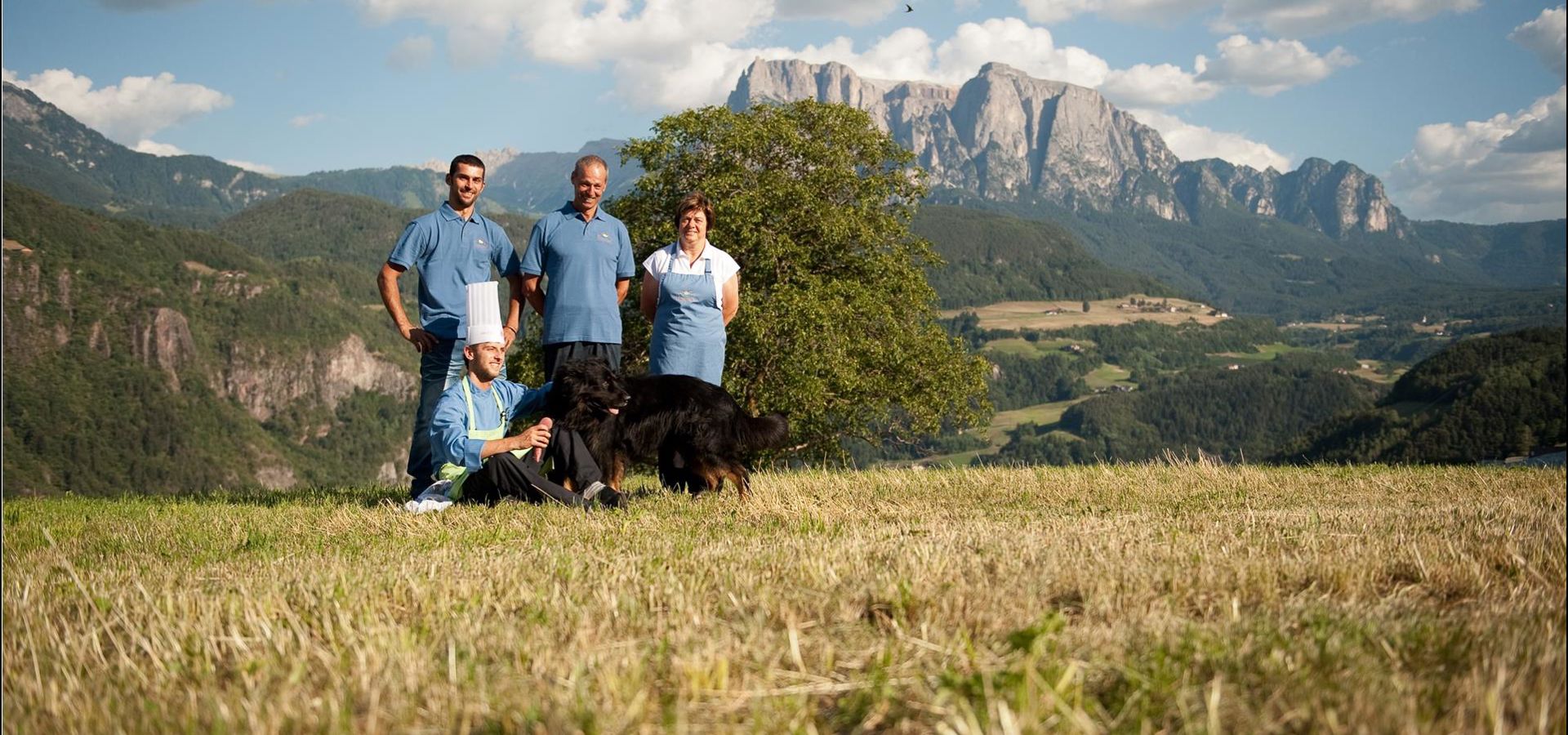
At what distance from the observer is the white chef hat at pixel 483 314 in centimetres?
749

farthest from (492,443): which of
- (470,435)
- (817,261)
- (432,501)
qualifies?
(817,261)

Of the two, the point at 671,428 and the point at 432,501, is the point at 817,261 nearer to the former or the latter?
the point at 671,428

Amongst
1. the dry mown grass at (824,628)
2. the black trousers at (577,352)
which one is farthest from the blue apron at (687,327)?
the dry mown grass at (824,628)

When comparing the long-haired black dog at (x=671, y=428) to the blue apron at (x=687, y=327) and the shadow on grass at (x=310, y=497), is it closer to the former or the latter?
the blue apron at (x=687, y=327)

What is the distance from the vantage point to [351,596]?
3.86 meters

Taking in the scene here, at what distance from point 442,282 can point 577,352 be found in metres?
1.26

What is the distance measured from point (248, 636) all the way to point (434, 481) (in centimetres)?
504

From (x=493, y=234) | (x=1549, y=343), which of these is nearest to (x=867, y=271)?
(x=493, y=234)

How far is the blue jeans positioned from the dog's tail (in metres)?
2.04

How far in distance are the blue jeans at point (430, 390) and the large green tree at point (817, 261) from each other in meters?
11.9

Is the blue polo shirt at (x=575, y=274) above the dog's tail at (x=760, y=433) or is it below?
above

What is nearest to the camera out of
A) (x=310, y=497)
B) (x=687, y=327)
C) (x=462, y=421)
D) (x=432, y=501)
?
(x=462, y=421)

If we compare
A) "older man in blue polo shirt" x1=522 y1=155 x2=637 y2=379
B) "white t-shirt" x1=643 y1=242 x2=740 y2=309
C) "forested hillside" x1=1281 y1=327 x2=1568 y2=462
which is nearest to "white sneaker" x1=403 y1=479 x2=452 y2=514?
"older man in blue polo shirt" x1=522 y1=155 x2=637 y2=379

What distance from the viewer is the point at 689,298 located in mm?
8969
